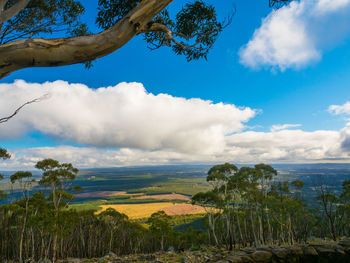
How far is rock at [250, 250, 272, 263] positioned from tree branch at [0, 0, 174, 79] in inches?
252

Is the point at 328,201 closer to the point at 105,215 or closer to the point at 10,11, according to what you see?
the point at 105,215

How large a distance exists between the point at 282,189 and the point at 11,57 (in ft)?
112

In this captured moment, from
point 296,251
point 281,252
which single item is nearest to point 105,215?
point 281,252

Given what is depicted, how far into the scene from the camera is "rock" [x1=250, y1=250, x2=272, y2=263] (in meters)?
4.87

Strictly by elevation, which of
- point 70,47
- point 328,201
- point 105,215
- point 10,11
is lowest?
point 105,215

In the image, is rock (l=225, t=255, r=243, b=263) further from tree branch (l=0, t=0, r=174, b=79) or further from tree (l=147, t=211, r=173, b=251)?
tree (l=147, t=211, r=173, b=251)

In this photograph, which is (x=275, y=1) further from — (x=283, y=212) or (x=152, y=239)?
(x=152, y=239)

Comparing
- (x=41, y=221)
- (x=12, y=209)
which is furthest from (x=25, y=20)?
(x=12, y=209)

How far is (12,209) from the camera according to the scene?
69.4ft

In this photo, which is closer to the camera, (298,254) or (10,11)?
(10,11)

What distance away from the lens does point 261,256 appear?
4957mm

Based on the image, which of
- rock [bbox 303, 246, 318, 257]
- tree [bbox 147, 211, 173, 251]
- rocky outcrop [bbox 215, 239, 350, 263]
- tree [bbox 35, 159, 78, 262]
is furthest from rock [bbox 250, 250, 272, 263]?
tree [bbox 147, 211, 173, 251]

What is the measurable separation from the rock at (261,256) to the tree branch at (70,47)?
21.0 feet

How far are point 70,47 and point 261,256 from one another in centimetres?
678
